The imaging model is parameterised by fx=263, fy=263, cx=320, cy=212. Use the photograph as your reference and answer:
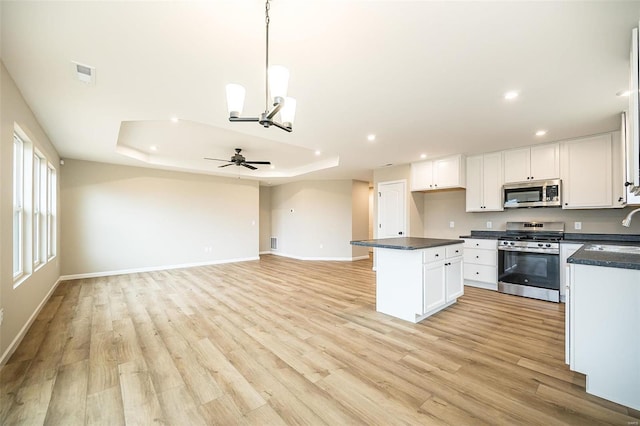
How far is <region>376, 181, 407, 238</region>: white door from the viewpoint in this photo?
5840 millimetres

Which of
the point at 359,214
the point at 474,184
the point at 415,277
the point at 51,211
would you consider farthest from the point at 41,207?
the point at 474,184

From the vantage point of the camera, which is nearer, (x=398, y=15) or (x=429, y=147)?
(x=398, y=15)

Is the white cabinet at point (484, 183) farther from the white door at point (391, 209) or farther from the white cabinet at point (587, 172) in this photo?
the white door at point (391, 209)

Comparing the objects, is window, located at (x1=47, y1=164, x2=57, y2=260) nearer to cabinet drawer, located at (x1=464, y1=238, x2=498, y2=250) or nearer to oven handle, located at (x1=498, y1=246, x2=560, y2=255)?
cabinet drawer, located at (x1=464, y1=238, x2=498, y2=250)

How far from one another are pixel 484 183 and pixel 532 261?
1.53 m

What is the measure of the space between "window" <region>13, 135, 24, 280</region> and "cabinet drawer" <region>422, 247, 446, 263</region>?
456 cm

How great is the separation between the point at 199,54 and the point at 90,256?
573 centimetres

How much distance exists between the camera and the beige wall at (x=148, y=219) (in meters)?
5.47

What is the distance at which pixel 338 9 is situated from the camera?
1.60m

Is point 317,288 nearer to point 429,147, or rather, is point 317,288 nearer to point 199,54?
point 429,147

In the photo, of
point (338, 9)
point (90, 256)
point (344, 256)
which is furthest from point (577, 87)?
point (90, 256)

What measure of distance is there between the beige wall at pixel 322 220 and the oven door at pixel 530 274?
4.22 m

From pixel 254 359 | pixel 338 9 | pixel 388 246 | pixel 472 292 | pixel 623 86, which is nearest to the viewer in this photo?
pixel 338 9

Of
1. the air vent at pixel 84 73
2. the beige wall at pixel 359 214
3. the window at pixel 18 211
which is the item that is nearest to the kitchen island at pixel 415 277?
the air vent at pixel 84 73
